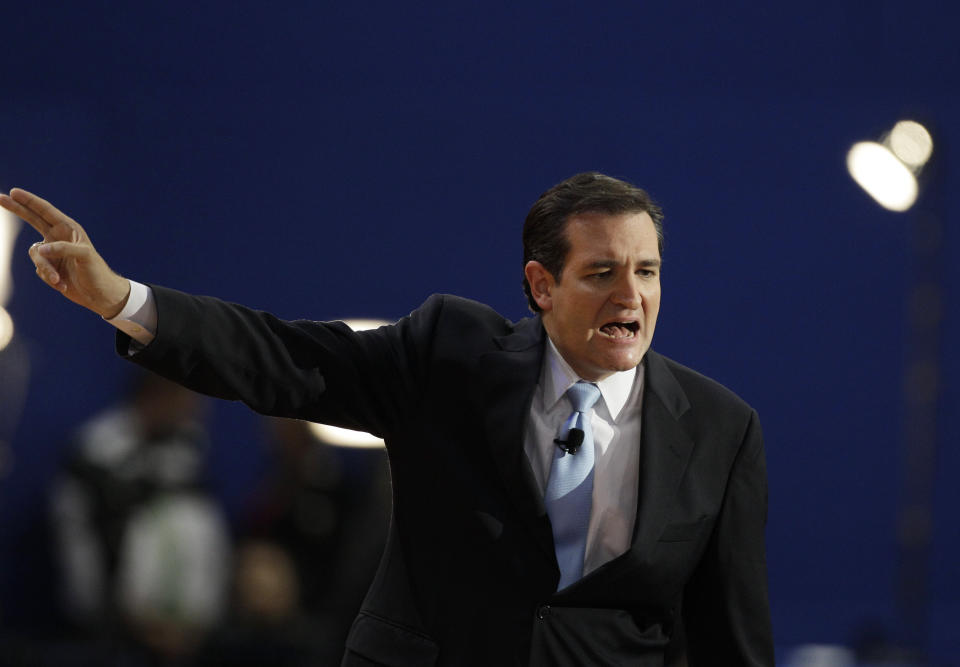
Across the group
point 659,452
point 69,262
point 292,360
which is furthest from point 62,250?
point 659,452

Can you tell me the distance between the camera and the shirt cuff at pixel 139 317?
2098mm

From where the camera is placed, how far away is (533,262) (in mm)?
2439

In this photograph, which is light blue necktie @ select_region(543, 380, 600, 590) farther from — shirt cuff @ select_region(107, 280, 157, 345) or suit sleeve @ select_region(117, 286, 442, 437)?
shirt cuff @ select_region(107, 280, 157, 345)

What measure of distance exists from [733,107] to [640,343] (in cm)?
428

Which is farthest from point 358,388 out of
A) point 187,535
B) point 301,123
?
point 301,123

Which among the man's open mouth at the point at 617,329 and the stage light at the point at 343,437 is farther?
the stage light at the point at 343,437

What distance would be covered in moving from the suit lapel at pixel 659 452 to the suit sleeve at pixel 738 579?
0.36ft

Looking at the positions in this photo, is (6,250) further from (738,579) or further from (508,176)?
(738,579)

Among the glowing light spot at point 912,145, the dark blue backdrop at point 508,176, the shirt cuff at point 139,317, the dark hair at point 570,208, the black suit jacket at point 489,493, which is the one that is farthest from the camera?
the dark blue backdrop at point 508,176

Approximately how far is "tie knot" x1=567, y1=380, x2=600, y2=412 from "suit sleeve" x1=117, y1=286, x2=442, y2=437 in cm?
26

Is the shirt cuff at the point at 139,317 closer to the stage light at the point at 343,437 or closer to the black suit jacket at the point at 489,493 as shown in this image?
the black suit jacket at the point at 489,493

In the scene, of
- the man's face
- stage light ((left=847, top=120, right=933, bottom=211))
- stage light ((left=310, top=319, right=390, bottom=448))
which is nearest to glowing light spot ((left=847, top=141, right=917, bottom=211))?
stage light ((left=847, top=120, right=933, bottom=211))

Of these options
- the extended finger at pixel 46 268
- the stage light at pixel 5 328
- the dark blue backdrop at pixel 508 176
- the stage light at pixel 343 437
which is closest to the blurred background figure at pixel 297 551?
the stage light at pixel 343 437

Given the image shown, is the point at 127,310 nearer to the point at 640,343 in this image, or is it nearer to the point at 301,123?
the point at 640,343
